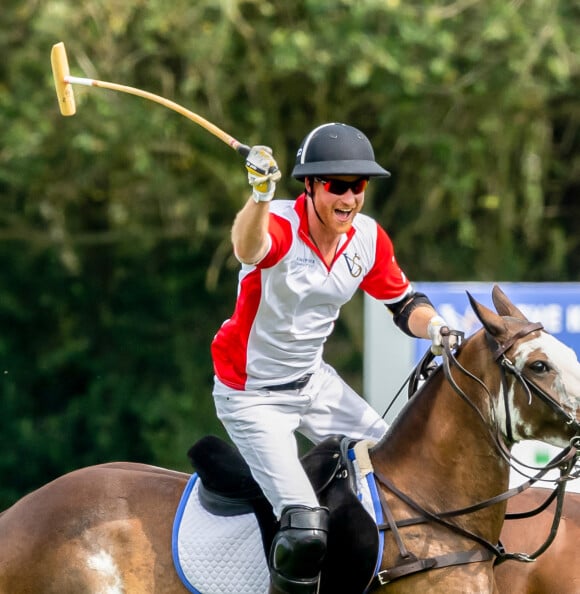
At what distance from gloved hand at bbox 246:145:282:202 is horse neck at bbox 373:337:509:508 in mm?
1040

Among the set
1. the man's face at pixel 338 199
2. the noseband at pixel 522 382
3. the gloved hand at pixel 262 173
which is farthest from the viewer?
the man's face at pixel 338 199

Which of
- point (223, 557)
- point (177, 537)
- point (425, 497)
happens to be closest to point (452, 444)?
point (425, 497)

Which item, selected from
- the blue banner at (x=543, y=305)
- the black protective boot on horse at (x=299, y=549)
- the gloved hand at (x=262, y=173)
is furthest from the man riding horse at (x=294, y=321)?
the blue banner at (x=543, y=305)

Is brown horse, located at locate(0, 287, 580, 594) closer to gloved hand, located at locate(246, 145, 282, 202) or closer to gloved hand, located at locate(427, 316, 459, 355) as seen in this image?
gloved hand, located at locate(427, 316, 459, 355)

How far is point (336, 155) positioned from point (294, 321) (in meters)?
0.65

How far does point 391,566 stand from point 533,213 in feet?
31.3

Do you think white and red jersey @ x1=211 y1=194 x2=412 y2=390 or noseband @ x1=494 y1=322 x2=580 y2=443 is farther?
white and red jersey @ x1=211 y1=194 x2=412 y2=390

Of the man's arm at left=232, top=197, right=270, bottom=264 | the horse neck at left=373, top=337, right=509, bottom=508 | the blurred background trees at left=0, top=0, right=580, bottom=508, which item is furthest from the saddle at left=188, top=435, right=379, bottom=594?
the blurred background trees at left=0, top=0, right=580, bottom=508

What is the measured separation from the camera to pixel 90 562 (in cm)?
455

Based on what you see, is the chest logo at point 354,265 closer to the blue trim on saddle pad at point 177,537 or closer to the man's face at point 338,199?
the man's face at point 338,199

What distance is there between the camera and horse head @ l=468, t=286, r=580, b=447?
4152 mm

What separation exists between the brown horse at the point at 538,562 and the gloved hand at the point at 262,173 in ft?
6.52

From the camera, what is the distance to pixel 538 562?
16.5ft

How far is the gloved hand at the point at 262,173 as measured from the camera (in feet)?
12.8
